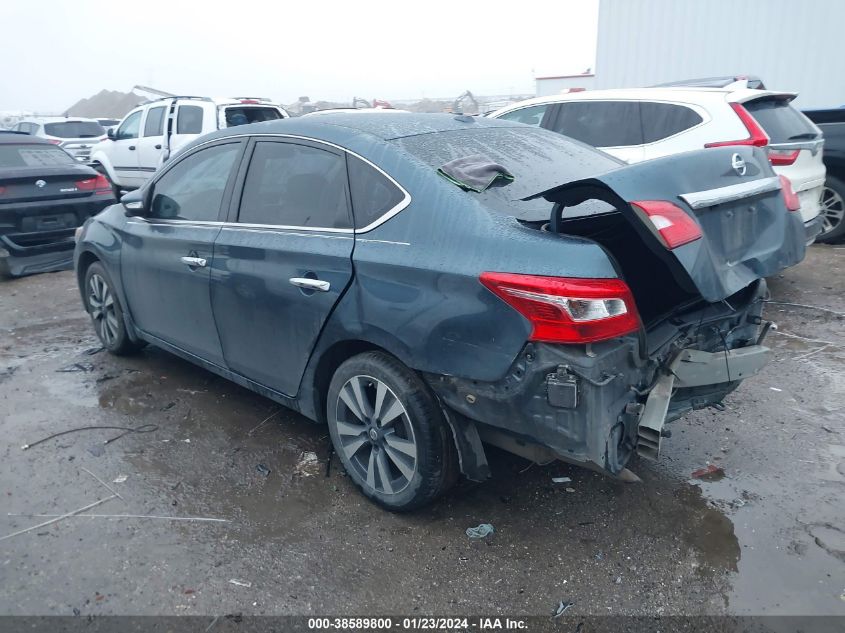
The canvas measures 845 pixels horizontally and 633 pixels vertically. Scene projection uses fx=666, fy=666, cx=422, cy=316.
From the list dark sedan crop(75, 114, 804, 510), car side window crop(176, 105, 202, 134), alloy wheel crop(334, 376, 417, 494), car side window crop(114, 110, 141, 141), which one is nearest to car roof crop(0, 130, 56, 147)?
car side window crop(176, 105, 202, 134)

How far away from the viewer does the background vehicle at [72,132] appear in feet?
58.8

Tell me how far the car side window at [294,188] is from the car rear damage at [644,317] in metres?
1.04

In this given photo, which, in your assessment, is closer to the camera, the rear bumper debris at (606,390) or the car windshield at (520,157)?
the rear bumper debris at (606,390)

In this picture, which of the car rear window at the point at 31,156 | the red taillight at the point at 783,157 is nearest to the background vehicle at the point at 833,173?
the red taillight at the point at 783,157

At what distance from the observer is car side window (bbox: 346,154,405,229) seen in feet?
9.90

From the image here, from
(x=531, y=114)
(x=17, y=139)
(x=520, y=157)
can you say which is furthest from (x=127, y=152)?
(x=520, y=157)

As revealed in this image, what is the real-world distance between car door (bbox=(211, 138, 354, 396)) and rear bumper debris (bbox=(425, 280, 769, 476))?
809mm

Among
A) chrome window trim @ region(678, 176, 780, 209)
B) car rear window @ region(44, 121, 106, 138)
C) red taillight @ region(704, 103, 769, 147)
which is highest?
chrome window trim @ region(678, 176, 780, 209)

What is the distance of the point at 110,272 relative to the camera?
4.85 meters

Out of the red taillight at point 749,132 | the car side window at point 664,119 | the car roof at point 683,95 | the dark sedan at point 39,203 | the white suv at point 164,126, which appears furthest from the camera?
the white suv at point 164,126

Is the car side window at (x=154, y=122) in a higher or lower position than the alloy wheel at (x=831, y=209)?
higher

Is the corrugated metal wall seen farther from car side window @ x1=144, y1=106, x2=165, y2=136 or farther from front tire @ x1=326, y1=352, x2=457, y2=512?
front tire @ x1=326, y1=352, x2=457, y2=512

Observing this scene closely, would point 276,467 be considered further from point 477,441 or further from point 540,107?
point 540,107

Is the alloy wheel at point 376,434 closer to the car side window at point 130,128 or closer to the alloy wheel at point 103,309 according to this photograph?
the alloy wheel at point 103,309
